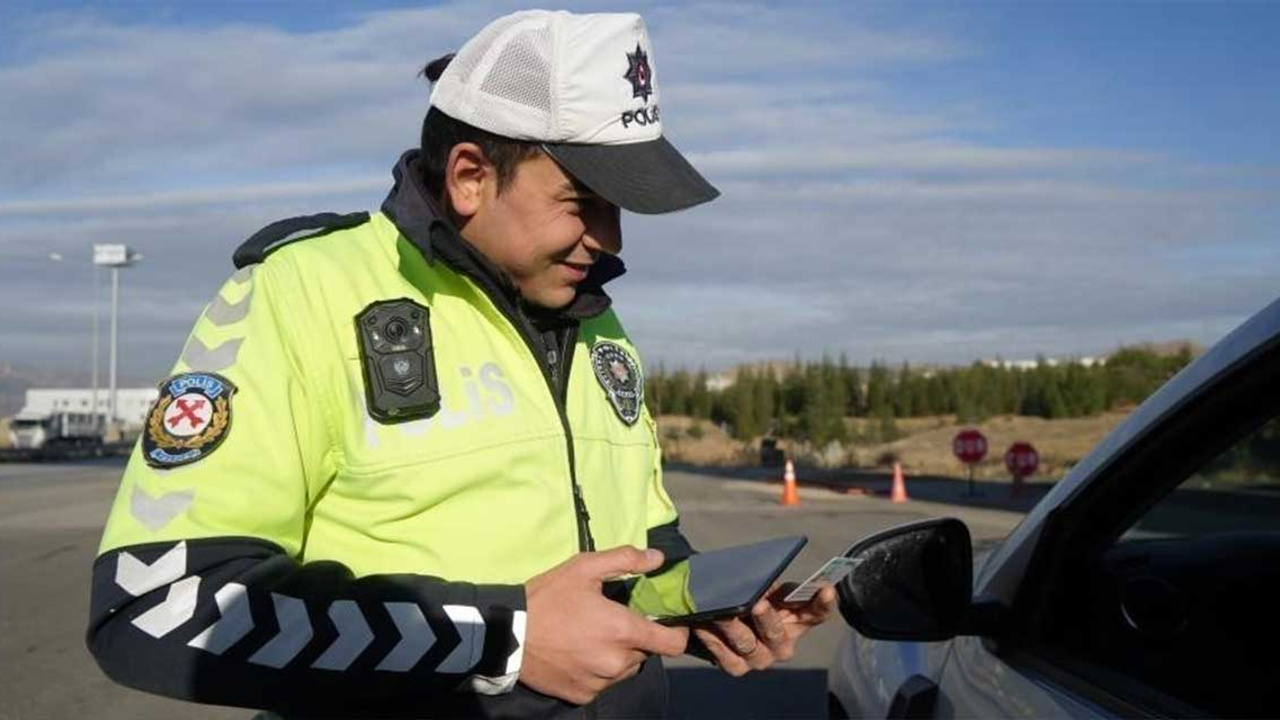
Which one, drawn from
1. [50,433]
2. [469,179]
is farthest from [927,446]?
[469,179]

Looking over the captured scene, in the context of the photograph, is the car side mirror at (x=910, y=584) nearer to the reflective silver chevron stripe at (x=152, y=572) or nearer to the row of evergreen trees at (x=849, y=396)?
the reflective silver chevron stripe at (x=152, y=572)

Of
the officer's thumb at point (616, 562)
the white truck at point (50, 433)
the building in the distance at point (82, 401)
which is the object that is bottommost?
the building in the distance at point (82, 401)

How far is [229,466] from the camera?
173 cm

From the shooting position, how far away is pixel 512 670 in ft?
5.78

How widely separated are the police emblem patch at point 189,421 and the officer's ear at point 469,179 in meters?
0.50

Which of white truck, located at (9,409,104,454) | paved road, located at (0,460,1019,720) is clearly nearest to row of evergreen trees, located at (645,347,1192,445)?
paved road, located at (0,460,1019,720)

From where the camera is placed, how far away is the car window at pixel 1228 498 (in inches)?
89.7

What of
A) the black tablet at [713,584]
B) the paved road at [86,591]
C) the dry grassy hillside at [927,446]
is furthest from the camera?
the dry grassy hillside at [927,446]

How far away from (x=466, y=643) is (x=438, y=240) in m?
0.60

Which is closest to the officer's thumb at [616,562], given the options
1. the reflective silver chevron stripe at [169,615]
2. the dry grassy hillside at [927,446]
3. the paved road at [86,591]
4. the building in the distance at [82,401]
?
the reflective silver chevron stripe at [169,615]

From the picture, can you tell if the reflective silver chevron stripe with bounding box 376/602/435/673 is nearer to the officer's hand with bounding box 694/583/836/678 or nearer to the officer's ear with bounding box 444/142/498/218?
the officer's hand with bounding box 694/583/836/678

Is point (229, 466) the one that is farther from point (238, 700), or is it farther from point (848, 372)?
point (848, 372)

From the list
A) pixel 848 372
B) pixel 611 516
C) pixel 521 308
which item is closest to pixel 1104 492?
pixel 611 516

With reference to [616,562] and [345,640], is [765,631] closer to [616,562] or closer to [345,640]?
[616,562]
